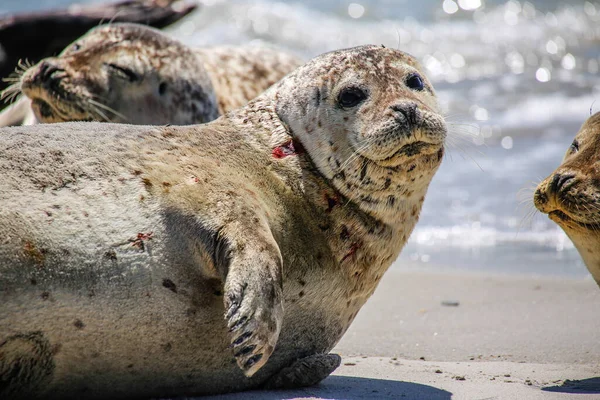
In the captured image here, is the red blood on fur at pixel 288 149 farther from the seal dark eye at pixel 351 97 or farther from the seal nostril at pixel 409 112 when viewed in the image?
the seal nostril at pixel 409 112

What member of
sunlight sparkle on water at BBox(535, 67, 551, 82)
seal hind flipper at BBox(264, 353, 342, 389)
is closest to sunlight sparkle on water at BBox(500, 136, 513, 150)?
sunlight sparkle on water at BBox(535, 67, 551, 82)

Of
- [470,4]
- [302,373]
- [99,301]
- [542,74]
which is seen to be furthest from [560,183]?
[470,4]

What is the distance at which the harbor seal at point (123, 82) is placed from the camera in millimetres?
5883

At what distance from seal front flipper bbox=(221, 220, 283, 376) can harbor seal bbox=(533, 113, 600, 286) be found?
168cm

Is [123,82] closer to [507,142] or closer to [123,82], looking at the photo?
[123,82]

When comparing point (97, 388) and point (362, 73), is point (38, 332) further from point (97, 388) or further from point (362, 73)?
point (362, 73)

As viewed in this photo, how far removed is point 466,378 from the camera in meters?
3.88

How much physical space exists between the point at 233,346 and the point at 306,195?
0.95 meters

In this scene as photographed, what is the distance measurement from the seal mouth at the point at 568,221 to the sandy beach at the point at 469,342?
627 mm

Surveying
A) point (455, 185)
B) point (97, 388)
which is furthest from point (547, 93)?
point (97, 388)

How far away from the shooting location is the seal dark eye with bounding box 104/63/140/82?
20.0 feet

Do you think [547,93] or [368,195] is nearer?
[368,195]

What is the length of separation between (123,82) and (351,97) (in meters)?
2.67

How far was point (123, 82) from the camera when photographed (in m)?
6.11
